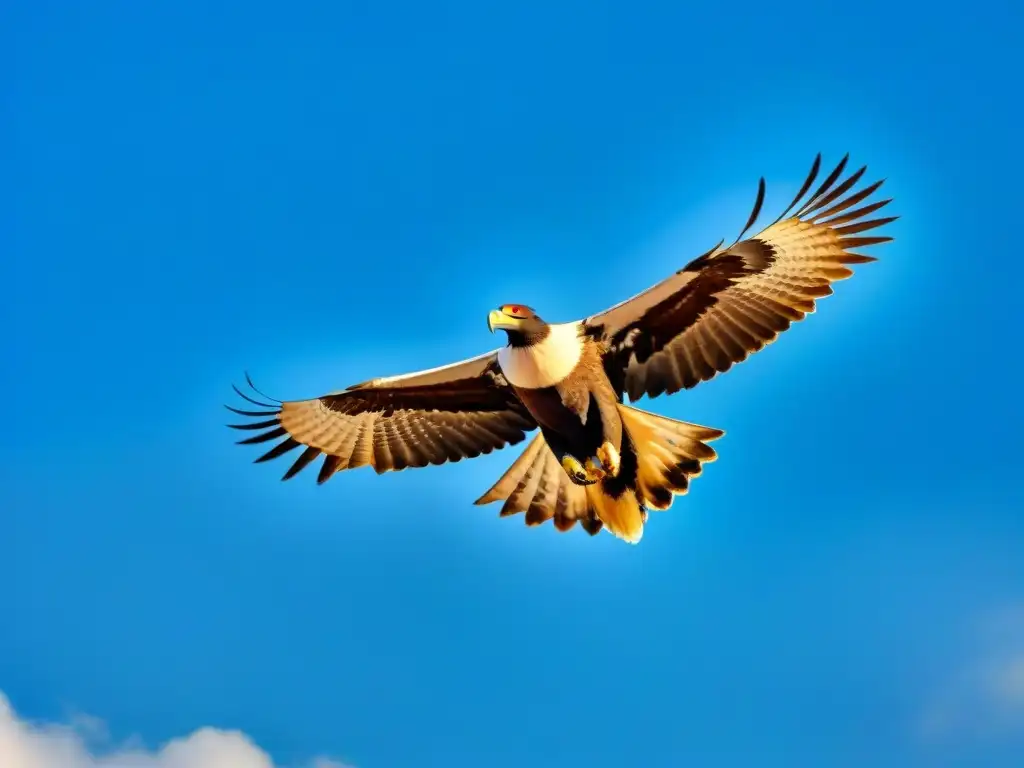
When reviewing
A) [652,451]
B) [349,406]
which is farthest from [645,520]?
[349,406]

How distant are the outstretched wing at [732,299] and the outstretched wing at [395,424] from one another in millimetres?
1258

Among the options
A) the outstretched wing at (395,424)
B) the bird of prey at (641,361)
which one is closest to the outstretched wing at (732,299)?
the bird of prey at (641,361)

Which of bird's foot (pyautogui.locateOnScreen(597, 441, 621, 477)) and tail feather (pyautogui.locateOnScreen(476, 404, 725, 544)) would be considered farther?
tail feather (pyautogui.locateOnScreen(476, 404, 725, 544))

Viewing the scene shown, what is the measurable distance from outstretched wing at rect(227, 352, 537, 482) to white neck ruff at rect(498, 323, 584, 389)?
0.85 meters

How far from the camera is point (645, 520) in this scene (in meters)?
12.7

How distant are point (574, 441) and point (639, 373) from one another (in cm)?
79

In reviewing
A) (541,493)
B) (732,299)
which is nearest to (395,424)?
(541,493)

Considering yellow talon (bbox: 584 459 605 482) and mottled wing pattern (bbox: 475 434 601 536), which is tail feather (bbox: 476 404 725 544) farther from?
yellow talon (bbox: 584 459 605 482)

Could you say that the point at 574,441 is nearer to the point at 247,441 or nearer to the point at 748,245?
the point at 748,245

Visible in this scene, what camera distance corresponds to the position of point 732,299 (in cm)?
1246

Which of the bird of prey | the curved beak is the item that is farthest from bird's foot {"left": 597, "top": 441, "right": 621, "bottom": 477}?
the curved beak

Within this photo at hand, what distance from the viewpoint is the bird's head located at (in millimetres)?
Result: 12211

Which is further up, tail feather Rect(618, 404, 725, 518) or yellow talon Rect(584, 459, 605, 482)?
tail feather Rect(618, 404, 725, 518)

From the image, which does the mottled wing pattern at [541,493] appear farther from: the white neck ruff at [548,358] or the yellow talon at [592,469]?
the white neck ruff at [548,358]
